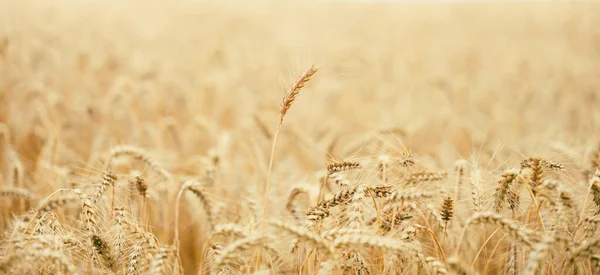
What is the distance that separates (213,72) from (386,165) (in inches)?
190

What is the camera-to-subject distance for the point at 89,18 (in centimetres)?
925

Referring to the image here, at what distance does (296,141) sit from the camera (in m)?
3.87

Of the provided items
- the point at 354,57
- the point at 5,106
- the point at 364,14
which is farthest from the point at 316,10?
the point at 5,106

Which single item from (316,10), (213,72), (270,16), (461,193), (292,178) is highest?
(316,10)

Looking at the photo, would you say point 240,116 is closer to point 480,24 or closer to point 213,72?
point 213,72

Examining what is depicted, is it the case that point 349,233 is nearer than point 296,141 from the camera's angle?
Yes

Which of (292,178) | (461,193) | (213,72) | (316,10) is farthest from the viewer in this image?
(316,10)

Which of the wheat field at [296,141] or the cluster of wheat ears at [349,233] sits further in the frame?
the wheat field at [296,141]

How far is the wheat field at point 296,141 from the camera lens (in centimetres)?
155

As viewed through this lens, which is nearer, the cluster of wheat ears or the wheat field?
the cluster of wheat ears

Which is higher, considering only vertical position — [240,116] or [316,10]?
[316,10]

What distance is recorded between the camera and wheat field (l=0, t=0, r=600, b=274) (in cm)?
155

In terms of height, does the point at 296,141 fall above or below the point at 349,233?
above

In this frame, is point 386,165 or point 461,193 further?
point 461,193
